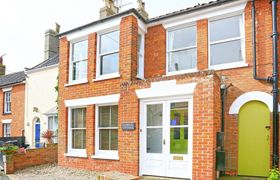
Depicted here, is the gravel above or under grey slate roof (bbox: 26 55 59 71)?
under

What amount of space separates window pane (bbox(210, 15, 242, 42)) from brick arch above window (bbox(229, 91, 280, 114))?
202cm

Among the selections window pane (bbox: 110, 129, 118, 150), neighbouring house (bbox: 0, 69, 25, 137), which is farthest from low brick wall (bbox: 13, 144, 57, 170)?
neighbouring house (bbox: 0, 69, 25, 137)

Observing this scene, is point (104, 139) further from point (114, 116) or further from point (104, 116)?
point (114, 116)

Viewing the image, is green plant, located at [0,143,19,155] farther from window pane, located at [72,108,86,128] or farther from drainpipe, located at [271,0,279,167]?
drainpipe, located at [271,0,279,167]

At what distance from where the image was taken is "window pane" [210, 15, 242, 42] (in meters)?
8.95

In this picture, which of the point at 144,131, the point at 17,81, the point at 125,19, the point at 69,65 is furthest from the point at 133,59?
the point at 17,81

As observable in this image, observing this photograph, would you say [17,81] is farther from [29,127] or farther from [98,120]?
[98,120]

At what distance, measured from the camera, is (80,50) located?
38.1ft

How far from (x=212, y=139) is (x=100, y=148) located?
4660 mm

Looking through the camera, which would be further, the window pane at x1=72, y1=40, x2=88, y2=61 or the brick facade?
the brick facade

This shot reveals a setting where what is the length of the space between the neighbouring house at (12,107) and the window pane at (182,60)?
12.6m

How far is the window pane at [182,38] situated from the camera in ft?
31.9

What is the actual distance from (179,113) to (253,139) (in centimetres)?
243

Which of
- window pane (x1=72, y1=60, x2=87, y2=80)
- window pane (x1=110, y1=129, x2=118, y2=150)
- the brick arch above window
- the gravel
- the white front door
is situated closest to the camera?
the white front door
